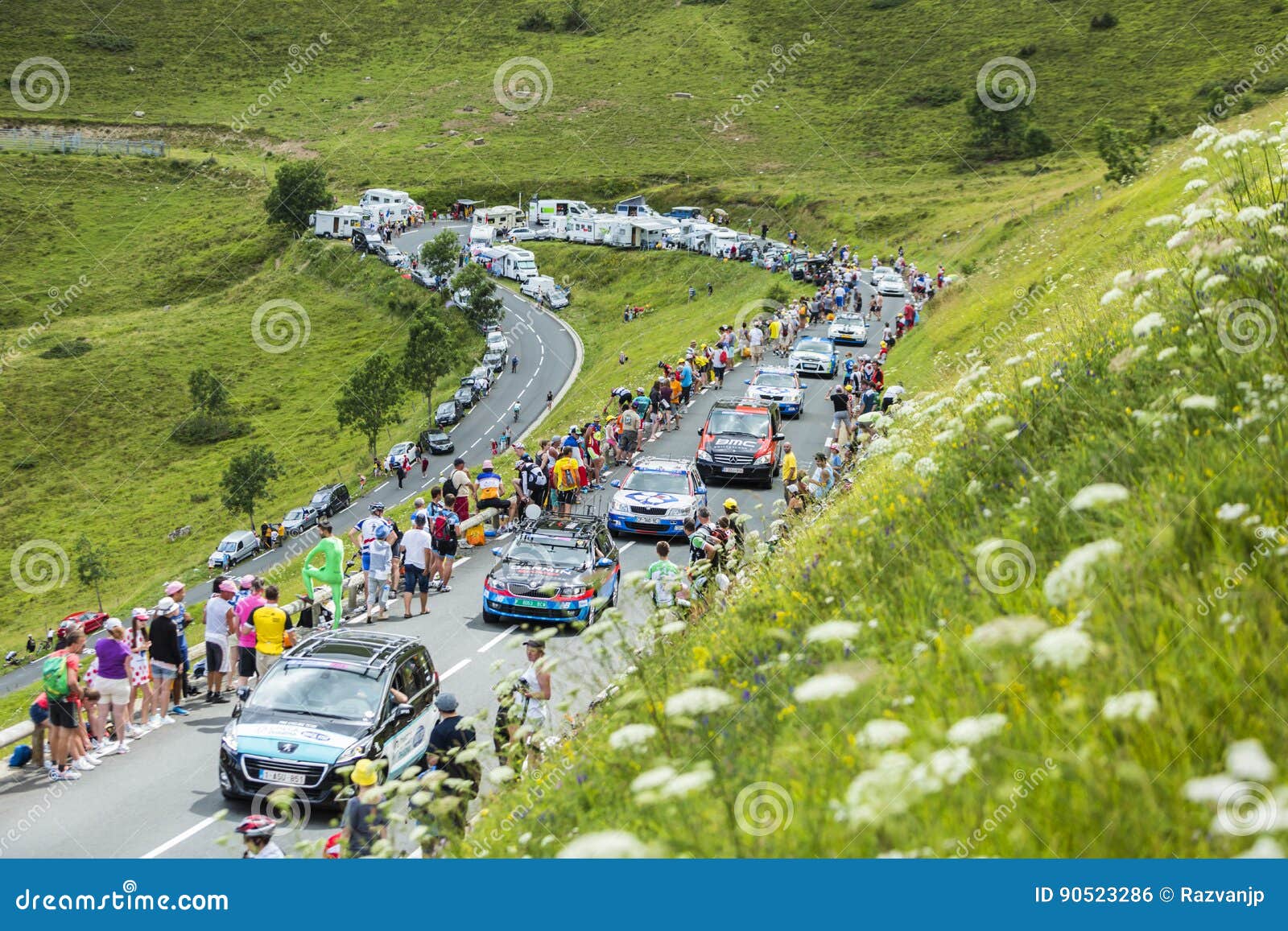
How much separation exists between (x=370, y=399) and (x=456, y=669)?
55.2 metres

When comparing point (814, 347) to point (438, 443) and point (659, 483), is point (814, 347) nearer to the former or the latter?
point (659, 483)

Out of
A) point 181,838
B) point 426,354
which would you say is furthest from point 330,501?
point 181,838

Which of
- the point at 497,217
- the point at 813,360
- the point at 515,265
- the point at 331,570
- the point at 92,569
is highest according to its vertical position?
the point at 497,217

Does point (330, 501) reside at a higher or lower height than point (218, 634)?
lower

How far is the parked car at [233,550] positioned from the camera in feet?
188

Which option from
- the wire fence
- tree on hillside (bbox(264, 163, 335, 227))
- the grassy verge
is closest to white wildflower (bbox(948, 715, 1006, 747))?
the grassy verge

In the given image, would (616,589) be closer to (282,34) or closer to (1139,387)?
(1139,387)

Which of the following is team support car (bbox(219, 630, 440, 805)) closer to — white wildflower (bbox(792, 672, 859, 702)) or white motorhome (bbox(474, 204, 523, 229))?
white wildflower (bbox(792, 672, 859, 702))

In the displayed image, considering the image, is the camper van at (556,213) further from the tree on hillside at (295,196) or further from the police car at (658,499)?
the police car at (658,499)

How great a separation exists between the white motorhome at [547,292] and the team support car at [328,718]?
8124 centimetres

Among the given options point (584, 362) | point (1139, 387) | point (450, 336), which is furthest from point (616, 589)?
point (450, 336)

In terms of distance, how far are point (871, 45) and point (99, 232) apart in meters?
101

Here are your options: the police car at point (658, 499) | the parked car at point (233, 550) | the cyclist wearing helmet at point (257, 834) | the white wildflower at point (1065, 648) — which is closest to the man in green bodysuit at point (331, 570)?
the police car at point (658, 499)

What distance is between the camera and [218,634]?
16.5 meters
